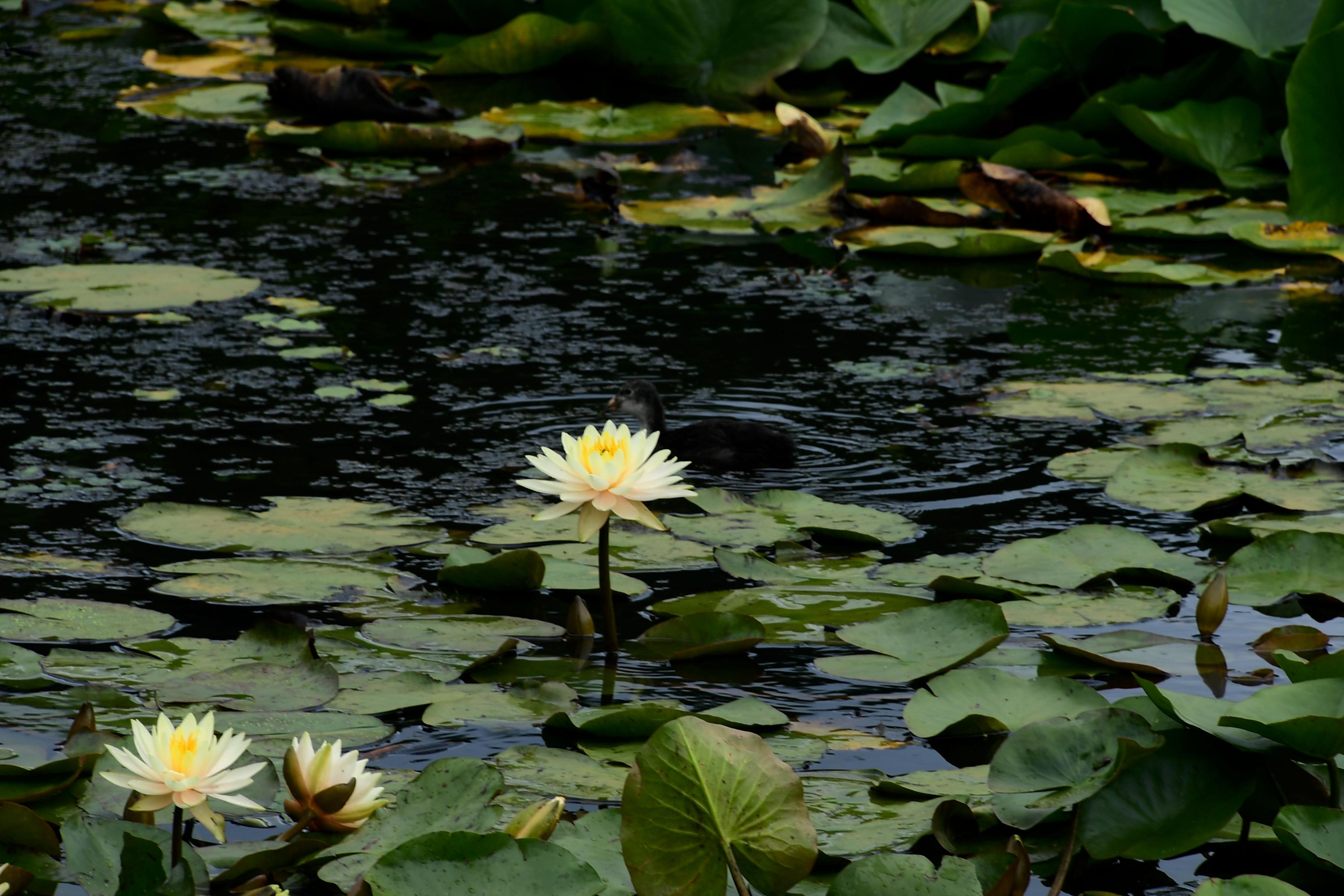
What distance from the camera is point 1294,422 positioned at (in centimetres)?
382

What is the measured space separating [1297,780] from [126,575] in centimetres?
206

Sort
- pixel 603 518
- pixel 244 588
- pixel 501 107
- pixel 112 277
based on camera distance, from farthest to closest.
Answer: pixel 501 107, pixel 112 277, pixel 244 588, pixel 603 518

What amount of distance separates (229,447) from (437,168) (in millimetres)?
3661

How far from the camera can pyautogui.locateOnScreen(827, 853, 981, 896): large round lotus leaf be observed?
1676mm

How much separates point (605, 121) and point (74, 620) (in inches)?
223

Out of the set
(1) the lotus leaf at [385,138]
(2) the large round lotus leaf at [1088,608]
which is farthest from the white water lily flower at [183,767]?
(1) the lotus leaf at [385,138]

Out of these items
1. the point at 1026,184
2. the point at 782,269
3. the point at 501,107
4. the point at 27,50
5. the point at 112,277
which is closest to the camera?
the point at 112,277

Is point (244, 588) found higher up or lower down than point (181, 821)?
lower down

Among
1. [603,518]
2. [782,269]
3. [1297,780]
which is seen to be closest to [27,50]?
[782,269]

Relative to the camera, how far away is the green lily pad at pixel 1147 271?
529 centimetres

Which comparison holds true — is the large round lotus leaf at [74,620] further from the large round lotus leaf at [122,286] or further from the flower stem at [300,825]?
the large round lotus leaf at [122,286]

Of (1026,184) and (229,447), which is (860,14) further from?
(229,447)

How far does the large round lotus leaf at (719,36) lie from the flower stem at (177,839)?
668 centimetres

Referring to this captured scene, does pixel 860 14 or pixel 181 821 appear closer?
pixel 181 821
